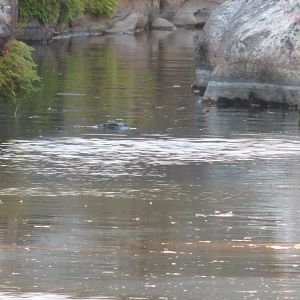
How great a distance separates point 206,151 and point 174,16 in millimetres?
43716

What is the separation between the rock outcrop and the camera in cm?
1602

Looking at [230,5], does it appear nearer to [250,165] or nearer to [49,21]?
[250,165]

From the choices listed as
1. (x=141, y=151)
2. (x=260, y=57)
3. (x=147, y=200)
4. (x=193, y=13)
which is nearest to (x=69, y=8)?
(x=193, y=13)

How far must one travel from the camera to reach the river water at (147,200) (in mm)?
8680

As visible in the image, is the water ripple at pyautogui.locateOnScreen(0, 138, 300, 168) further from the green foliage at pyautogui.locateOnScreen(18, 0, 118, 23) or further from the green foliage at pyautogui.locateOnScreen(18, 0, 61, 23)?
the green foliage at pyautogui.locateOnScreen(18, 0, 61, 23)

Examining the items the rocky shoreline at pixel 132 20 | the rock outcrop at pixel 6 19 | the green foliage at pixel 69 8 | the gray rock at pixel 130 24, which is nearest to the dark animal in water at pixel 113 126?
the rock outcrop at pixel 6 19

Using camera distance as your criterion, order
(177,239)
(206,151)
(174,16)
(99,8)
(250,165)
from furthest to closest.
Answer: (174,16) < (99,8) < (206,151) < (250,165) < (177,239)

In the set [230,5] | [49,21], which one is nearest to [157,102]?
[230,5]

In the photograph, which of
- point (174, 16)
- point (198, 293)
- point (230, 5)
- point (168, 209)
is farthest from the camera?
point (174, 16)

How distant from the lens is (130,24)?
173 ft

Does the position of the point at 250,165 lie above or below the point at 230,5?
below

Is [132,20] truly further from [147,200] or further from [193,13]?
[147,200]

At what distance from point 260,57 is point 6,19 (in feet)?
18.3

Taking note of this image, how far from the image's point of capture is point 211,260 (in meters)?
9.34
